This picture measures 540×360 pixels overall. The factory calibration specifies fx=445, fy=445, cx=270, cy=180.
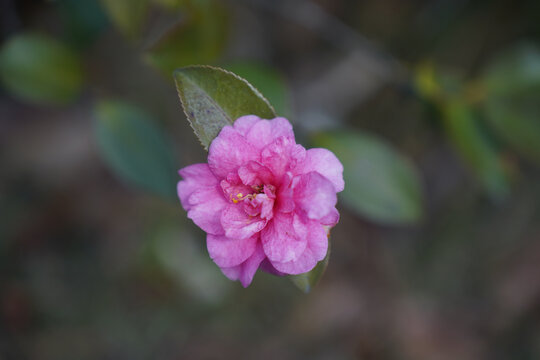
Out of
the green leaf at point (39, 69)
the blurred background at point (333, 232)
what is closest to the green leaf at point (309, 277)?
the green leaf at point (39, 69)

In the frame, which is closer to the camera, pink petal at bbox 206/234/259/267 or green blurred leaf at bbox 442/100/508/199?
pink petal at bbox 206/234/259/267

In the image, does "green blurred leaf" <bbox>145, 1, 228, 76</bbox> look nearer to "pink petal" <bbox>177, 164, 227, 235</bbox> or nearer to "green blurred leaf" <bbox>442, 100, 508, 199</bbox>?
"pink petal" <bbox>177, 164, 227, 235</bbox>

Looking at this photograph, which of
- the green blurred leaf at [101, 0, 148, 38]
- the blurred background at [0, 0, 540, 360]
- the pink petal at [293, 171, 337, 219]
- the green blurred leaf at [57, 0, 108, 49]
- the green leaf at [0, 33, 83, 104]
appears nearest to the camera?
the pink petal at [293, 171, 337, 219]

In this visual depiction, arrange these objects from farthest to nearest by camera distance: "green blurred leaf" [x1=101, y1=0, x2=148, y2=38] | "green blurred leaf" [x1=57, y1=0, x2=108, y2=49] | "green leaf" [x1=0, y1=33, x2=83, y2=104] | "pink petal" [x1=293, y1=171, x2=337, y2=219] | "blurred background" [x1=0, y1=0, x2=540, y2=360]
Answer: "blurred background" [x1=0, y1=0, x2=540, y2=360] < "green blurred leaf" [x1=57, y1=0, x2=108, y2=49] < "green leaf" [x1=0, y1=33, x2=83, y2=104] < "green blurred leaf" [x1=101, y1=0, x2=148, y2=38] < "pink petal" [x1=293, y1=171, x2=337, y2=219]

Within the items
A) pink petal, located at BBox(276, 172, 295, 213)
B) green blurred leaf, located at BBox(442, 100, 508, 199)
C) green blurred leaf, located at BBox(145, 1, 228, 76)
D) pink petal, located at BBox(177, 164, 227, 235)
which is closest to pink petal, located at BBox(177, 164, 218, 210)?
pink petal, located at BBox(177, 164, 227, 235)

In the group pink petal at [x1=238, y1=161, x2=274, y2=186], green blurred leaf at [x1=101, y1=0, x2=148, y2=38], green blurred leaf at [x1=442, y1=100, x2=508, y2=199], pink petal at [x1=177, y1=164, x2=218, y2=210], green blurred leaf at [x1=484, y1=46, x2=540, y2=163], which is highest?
green blurred leaf at [x1=484, y1=46, x2=540, y2=163]

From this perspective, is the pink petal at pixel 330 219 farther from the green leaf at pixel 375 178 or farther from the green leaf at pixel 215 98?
the green leaf at pixel 375 178

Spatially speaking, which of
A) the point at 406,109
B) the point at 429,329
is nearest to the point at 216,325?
the point at 429,329

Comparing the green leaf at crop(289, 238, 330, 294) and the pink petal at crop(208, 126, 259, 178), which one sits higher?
the pink petal at crop(208, 126, 259, 178)
